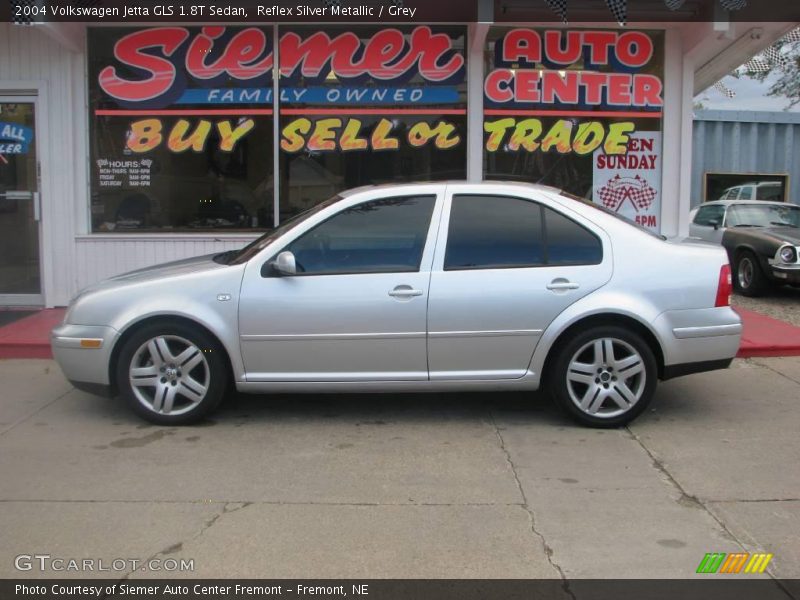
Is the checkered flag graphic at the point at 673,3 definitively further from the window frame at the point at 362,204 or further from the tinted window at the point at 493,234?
the window frame at the point at 362,204

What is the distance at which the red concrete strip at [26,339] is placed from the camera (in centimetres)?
772

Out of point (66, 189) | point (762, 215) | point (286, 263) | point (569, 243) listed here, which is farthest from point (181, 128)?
point (762, 215)

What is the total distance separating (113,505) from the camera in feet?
14.0

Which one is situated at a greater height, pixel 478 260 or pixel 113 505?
pixel 478 260

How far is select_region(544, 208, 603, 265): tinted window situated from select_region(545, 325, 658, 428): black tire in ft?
1.59

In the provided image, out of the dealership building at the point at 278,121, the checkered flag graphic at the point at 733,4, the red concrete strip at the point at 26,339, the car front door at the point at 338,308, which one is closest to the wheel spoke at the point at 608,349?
the car front door at the point at 338,308

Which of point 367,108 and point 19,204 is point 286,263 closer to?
point 367,108

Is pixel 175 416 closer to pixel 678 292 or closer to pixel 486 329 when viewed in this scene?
pixel 486 329

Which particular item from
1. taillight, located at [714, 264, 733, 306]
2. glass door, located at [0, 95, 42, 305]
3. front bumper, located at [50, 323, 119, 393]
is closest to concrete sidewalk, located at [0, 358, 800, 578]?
front bumper, located at [50, 323, 119, 393]

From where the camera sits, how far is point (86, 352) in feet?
18.1

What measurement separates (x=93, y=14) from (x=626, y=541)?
812 centimetres

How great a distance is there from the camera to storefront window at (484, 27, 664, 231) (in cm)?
950
